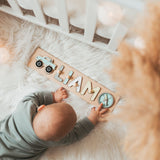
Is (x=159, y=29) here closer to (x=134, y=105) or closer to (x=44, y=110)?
(x=134, y=105)

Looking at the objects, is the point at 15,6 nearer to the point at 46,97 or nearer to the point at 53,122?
the point at 46,97

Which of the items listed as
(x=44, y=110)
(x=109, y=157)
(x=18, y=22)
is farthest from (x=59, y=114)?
(x=18, y=22)

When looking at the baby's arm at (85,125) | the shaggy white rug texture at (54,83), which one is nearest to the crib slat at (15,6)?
the shaggy white rug texture at (54,83)

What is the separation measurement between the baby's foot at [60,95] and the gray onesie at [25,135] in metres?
0.09

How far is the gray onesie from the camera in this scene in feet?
2.41

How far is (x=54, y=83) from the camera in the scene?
0.91 m

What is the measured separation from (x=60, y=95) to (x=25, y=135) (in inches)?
9.3

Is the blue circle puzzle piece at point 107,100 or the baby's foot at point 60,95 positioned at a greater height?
the blue circle puzzle piece at point 107,100

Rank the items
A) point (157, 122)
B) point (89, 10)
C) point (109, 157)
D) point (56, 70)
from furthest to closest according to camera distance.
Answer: point (56, 70)
point (109, 157)
point (89, 10)
point (157, 122)

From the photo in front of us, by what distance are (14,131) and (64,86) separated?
30 centimetres

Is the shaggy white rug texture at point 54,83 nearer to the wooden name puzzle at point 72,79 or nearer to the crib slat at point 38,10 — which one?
the wooden name puzzle at point 72,79

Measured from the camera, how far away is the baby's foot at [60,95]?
0.87 metres

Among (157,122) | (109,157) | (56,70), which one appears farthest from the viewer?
(56,70)

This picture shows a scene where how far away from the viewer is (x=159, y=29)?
396mm
